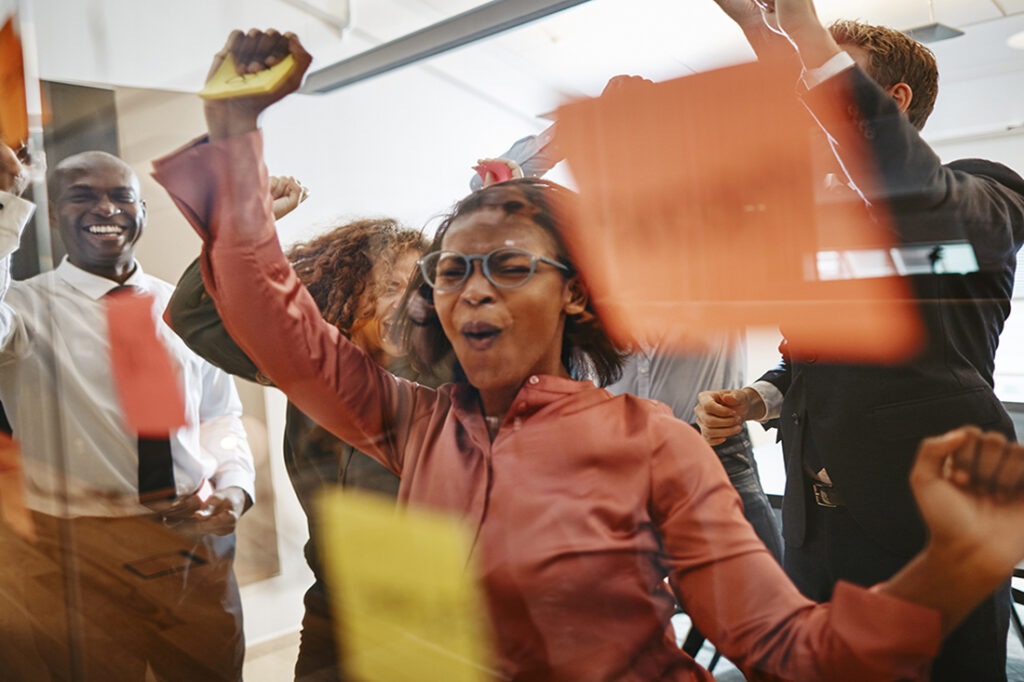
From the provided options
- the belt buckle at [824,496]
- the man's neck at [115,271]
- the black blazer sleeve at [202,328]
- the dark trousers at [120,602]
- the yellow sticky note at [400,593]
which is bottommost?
the dark trousers at [120,602]

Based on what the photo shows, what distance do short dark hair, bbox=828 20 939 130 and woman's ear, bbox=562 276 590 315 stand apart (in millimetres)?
382

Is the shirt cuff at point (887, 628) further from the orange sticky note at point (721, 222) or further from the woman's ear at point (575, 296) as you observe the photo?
the woman's ear at point (575, 296)

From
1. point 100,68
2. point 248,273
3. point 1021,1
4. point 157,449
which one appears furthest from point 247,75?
point 1021,1

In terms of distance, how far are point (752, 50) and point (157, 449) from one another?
1217 mm

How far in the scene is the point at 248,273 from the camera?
1131 mm

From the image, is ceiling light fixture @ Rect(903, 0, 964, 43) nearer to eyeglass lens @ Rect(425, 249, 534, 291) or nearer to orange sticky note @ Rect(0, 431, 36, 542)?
eyeglass lens @ Rect(425, 249, 534, 291)

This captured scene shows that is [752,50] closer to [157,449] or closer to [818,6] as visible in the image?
[818,6]

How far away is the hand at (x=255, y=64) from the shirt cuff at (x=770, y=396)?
32.6 inches

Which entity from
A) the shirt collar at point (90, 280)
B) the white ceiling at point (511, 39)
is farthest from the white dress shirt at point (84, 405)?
the white ceiling at point (511, 39)

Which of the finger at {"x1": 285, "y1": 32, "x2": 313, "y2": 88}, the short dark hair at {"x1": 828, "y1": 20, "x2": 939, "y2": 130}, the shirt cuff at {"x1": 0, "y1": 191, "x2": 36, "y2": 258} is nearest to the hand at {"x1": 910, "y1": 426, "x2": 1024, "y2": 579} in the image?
the short dark hair at {"x1": 828, "y1": 20, "x2": 939, "y2": 130}

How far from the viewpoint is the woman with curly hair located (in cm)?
108

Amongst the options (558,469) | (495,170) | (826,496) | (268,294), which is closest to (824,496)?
(826,496)

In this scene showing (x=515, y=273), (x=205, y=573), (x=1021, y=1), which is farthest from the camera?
(x=205, y=573)

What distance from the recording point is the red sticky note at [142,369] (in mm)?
1358
